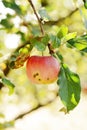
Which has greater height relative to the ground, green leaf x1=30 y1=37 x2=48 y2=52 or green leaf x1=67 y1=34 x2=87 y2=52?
green leaf x1=30 y1=37 x2=48 y2=52

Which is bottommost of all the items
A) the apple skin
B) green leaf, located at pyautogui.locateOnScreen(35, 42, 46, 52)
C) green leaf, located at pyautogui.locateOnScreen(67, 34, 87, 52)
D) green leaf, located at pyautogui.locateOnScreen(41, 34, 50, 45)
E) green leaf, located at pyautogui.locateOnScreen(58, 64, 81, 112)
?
green leaf, located at pyautogui.locateOnScreen(58, 64, 81, 112)

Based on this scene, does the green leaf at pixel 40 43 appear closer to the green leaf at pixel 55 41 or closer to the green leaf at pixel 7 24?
the green leaf at pixel 55 41

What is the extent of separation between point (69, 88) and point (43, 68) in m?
0.09

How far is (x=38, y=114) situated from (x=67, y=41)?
11.4 ft

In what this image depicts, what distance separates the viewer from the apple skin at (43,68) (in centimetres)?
107

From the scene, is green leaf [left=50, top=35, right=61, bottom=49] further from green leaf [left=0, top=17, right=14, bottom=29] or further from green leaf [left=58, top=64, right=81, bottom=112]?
green leaf [left=0, top=17, right=14, bottom=29]

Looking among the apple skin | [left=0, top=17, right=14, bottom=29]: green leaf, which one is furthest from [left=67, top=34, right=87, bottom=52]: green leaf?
[left=0, top=17, right=14, bottom=29]: green leaf

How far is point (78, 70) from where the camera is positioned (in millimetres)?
3992

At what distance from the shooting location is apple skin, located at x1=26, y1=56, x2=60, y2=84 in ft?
3.51

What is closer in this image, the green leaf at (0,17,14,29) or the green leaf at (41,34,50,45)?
the green leaf at (41,34,50,45)

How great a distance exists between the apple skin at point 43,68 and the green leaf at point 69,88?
22 mm

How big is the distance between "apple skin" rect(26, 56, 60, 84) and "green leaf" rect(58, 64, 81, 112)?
0.07 feet

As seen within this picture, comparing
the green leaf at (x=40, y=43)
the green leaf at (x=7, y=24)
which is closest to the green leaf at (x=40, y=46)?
the green leaf at (x=40, y=43)

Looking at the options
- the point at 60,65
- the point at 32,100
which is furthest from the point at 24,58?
the point at 32,100
